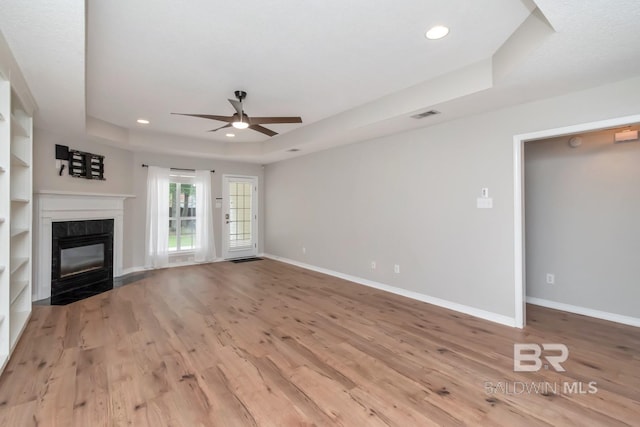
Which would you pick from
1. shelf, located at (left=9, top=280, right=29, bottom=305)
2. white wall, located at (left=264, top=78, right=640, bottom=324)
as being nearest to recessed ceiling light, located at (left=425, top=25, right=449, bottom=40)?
white wall, located at (left=264, top=78, right=640, bottom=324)

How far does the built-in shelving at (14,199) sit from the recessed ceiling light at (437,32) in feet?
10.3

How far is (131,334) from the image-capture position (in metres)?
3.01

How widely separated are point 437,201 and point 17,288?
5.14 metres

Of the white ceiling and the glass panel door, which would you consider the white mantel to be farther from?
the glass panel door

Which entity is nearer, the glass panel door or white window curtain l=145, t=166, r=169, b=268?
white window curtain l=145, t=166, r=169, b=268

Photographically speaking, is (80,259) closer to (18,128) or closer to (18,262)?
(18,262)

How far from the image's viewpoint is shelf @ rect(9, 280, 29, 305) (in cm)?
307

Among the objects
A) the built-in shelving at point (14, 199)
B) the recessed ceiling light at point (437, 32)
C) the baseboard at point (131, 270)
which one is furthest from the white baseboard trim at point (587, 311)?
the baseboard at point (131, 270)

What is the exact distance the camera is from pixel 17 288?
3.24 metres

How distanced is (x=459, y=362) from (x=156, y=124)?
17.7 ft

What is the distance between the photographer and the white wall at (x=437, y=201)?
127 inches

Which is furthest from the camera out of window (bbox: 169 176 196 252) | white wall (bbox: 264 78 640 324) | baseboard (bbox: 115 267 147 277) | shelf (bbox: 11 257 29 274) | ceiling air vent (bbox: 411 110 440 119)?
window (bbox: 169 176 196 252)

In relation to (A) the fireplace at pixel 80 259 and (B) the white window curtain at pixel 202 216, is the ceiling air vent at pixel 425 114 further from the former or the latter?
(A) the fireplace at pixel 80 259

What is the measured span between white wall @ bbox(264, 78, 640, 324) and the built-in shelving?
13.8 ft
